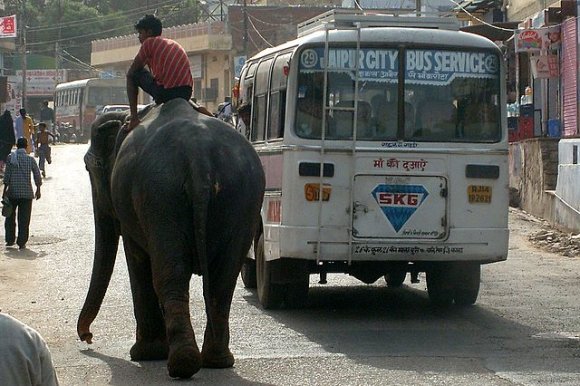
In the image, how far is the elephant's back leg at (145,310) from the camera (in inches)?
362

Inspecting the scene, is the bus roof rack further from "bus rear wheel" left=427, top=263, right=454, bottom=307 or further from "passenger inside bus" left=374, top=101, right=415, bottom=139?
"bus rear wheel" left=427, top=263, right=454, bottom=307

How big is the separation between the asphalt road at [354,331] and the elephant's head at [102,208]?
1.40 feet

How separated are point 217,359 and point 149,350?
0.70m

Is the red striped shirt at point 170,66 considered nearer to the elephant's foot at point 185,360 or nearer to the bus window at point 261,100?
the elephant's foot at point 185,360

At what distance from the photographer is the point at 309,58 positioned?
11.5 meters

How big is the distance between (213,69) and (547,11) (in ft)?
137

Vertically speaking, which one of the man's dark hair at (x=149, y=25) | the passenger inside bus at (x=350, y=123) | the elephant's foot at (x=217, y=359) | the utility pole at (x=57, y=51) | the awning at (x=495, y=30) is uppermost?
the utility pole at (x=57, y=51)

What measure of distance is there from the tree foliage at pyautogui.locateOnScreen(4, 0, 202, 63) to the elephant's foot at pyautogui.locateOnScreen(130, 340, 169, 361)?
2880 inches

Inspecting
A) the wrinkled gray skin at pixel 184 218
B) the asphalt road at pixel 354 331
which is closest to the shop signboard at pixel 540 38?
the asphalt road at pixel 354 331

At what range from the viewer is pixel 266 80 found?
12.7 metres

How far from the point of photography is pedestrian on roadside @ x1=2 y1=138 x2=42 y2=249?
19203mm

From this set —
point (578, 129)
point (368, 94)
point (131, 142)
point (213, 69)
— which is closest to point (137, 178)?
point (131, 142)

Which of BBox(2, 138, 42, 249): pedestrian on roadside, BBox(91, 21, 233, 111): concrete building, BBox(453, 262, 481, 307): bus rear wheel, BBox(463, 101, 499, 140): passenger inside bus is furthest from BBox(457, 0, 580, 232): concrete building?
BBox(91, 21, 233, 111): concrete building

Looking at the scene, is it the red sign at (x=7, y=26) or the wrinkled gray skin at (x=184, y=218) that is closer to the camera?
the wrinkled gray skin at (x=184, y=218)
